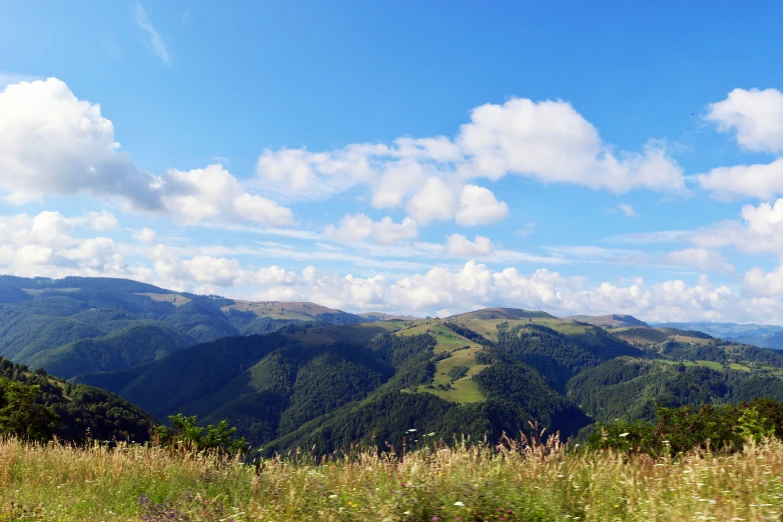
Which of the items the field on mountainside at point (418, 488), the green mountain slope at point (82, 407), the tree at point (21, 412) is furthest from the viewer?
the green mountain slope at point (82, 407)

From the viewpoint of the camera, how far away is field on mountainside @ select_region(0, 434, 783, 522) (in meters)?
6.20

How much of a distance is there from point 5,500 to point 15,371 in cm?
22730

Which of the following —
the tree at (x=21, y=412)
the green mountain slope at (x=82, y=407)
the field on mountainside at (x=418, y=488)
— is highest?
the field on mountainside at (x=418, y=488)

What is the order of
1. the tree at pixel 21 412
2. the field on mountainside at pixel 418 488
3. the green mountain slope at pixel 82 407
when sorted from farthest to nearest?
the green mountain slope at pixel 82 407
the tree at pixel 21 412
the field on mountainside at pixel 418 488

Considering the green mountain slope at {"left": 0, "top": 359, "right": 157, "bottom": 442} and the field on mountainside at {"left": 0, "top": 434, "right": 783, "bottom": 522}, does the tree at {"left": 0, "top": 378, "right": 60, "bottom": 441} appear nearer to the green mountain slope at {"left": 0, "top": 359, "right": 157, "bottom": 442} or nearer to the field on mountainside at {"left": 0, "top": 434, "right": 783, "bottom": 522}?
the field on mountainside at {"left": 0, "top": 434, "right": 783, "bottom": 522}

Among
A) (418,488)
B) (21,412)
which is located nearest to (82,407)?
(21,412)

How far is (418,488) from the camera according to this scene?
22.4ft

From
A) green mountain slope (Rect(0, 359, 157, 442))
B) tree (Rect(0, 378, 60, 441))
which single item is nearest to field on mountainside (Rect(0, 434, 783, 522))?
tree (Rect(0, 378, 60, 441))

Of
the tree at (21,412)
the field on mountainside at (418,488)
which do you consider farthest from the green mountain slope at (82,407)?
the field on mountainside at (418,488)

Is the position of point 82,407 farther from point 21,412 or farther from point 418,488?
point 418,488

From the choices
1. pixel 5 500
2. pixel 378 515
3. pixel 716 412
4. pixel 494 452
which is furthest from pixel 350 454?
pixel 716 412

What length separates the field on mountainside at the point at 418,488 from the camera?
6199 mm

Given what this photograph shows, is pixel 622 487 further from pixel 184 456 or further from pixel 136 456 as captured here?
pixel 136 456

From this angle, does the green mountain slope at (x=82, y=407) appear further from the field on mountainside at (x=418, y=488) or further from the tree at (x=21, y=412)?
the field on mountainside at (x=418, y=488)
